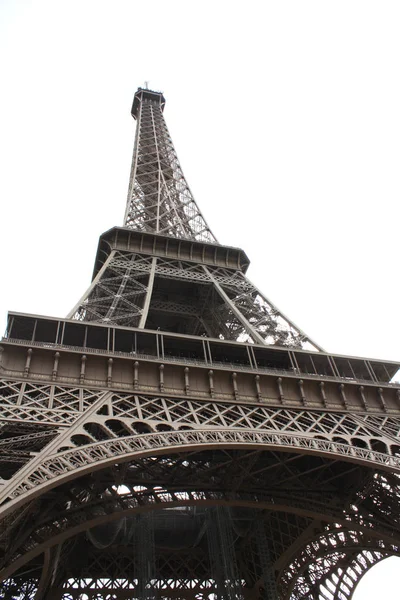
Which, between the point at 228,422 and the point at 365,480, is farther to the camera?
the point at 365,480

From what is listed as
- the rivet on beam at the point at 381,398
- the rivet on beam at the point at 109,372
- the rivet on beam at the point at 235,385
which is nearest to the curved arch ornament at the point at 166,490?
the rivet on beam at the point at 235,385

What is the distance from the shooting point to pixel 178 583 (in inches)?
1093

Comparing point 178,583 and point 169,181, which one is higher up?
point 169,181

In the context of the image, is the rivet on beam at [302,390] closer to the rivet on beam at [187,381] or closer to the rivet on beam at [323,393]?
the rivet on beam at [323,393]

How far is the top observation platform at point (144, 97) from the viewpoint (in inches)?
2192

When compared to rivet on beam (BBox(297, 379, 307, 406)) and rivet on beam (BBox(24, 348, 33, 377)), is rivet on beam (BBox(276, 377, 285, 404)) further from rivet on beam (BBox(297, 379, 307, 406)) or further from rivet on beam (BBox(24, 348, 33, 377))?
rivet on beam (BBox(24, 348, 33, 377))

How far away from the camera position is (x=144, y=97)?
2196 inches

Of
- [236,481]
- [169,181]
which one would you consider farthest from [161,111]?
[236,481]

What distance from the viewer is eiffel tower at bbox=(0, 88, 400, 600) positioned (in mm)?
15180

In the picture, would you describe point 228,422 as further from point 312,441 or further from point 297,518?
point 297,518

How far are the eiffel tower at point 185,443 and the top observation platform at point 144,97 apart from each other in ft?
99.3

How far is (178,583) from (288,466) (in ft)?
37.2

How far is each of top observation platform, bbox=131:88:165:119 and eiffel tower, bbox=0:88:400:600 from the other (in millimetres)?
30259

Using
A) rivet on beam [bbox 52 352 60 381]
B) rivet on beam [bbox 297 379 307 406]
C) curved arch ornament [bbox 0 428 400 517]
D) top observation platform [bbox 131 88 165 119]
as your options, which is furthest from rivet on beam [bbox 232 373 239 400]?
top observation platform [bbox 131 88 165 119]
